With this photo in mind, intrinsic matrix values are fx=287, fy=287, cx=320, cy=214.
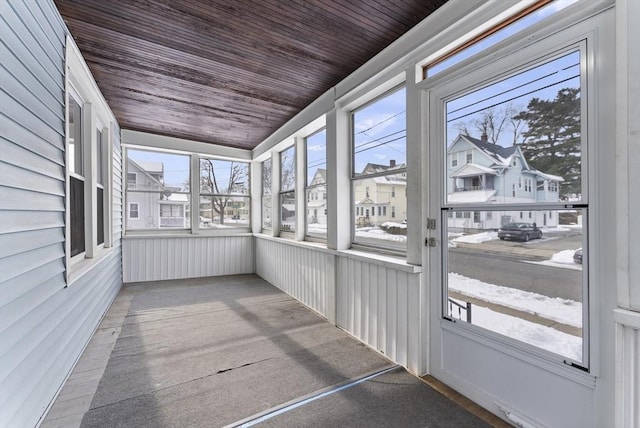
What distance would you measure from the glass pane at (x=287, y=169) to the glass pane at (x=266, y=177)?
0.49 m

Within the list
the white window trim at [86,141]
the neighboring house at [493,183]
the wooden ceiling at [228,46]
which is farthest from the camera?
the white window trim at [86,141]

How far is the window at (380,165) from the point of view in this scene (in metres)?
2.52

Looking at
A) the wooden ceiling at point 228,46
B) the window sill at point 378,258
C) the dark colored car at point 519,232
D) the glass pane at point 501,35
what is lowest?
the window sill at point 378,258

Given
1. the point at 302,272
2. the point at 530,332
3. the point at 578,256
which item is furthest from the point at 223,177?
the point at 578,256

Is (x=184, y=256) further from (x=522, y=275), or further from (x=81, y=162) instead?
(x=522, y=275)

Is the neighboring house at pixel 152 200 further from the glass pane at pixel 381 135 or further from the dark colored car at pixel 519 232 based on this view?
the dark colored car at pixel 519 232

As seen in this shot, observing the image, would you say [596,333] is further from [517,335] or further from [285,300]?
[285,300]

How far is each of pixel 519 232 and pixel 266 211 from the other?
184 inches

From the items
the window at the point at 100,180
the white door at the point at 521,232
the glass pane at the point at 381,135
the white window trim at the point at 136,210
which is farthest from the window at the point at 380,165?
the white window trim at the point at 136,210

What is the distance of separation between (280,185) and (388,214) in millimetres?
2851

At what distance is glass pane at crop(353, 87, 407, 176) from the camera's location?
8.23ft

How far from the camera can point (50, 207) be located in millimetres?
1792

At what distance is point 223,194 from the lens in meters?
5.87

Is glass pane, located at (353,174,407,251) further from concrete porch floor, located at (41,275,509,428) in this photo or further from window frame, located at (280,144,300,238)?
window frame, located at (280,144,300,238)
